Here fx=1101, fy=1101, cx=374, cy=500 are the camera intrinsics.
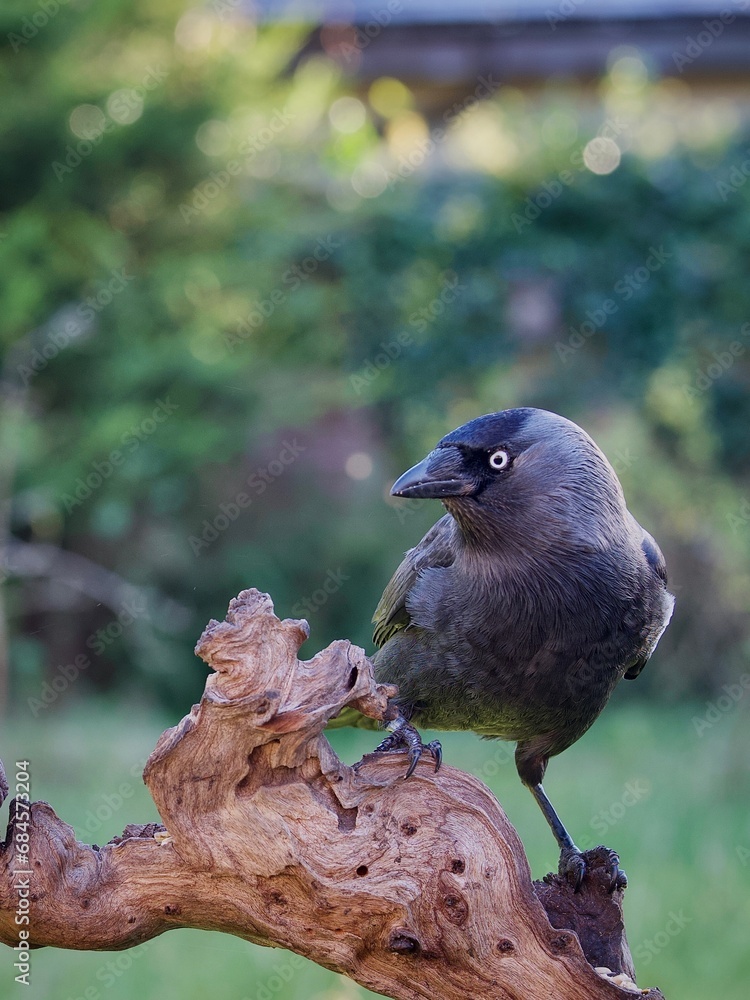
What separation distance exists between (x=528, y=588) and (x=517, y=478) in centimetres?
28

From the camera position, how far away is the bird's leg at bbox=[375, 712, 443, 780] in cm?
252

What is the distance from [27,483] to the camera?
7.87 meters

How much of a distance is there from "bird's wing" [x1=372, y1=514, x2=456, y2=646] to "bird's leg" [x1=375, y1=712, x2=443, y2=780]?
404 mm

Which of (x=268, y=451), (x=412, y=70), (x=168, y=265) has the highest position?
(x=412, y=70)

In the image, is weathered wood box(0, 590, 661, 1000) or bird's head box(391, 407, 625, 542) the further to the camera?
bird's head box(391, 407, 625, 542)

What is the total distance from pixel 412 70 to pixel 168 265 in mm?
3590

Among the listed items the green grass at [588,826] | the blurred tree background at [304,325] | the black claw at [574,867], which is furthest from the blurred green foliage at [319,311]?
the black claw at [574,867]

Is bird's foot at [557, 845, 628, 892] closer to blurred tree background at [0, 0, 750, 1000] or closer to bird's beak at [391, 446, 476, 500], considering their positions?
bird's beak at [391, 446, 476, 500]

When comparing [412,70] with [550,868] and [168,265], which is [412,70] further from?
[550,868]

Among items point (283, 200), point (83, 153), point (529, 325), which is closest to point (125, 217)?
point (83, 153)

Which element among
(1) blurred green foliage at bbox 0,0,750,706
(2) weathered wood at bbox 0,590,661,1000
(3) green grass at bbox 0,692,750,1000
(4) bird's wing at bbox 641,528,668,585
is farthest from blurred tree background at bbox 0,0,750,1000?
(2) weathered wood at bbox 0,590,661,1000

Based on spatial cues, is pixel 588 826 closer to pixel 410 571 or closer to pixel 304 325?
pixel 410 571

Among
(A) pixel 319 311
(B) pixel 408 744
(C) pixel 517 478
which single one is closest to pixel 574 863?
(B) pixel 408 744

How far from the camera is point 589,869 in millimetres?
2779
